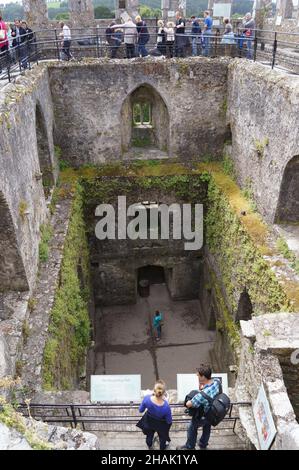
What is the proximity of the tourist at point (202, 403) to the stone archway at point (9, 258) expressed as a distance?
4.21 m

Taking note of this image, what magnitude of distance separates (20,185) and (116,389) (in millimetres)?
4459

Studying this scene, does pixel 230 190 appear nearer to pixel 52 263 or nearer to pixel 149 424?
pixel 52 263

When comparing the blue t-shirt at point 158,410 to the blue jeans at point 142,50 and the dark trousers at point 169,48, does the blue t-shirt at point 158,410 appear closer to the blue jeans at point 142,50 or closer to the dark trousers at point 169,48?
the dark trousers at point 169,48

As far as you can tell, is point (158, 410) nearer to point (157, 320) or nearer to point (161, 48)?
point (157, 320)

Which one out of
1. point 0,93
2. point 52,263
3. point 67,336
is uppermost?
point 0,93

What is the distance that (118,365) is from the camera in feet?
44.0

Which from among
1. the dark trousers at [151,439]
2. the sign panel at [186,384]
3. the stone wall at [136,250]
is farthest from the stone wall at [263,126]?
the dark trousers at [151,439]

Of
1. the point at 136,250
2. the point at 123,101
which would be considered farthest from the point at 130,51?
the point at 136,250

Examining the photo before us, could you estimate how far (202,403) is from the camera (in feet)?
18.8

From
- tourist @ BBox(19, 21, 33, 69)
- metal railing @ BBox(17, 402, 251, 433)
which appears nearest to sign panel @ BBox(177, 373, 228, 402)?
metal railing @ BBox(17, 402, 251, 433)

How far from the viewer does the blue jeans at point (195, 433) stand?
233 inches
